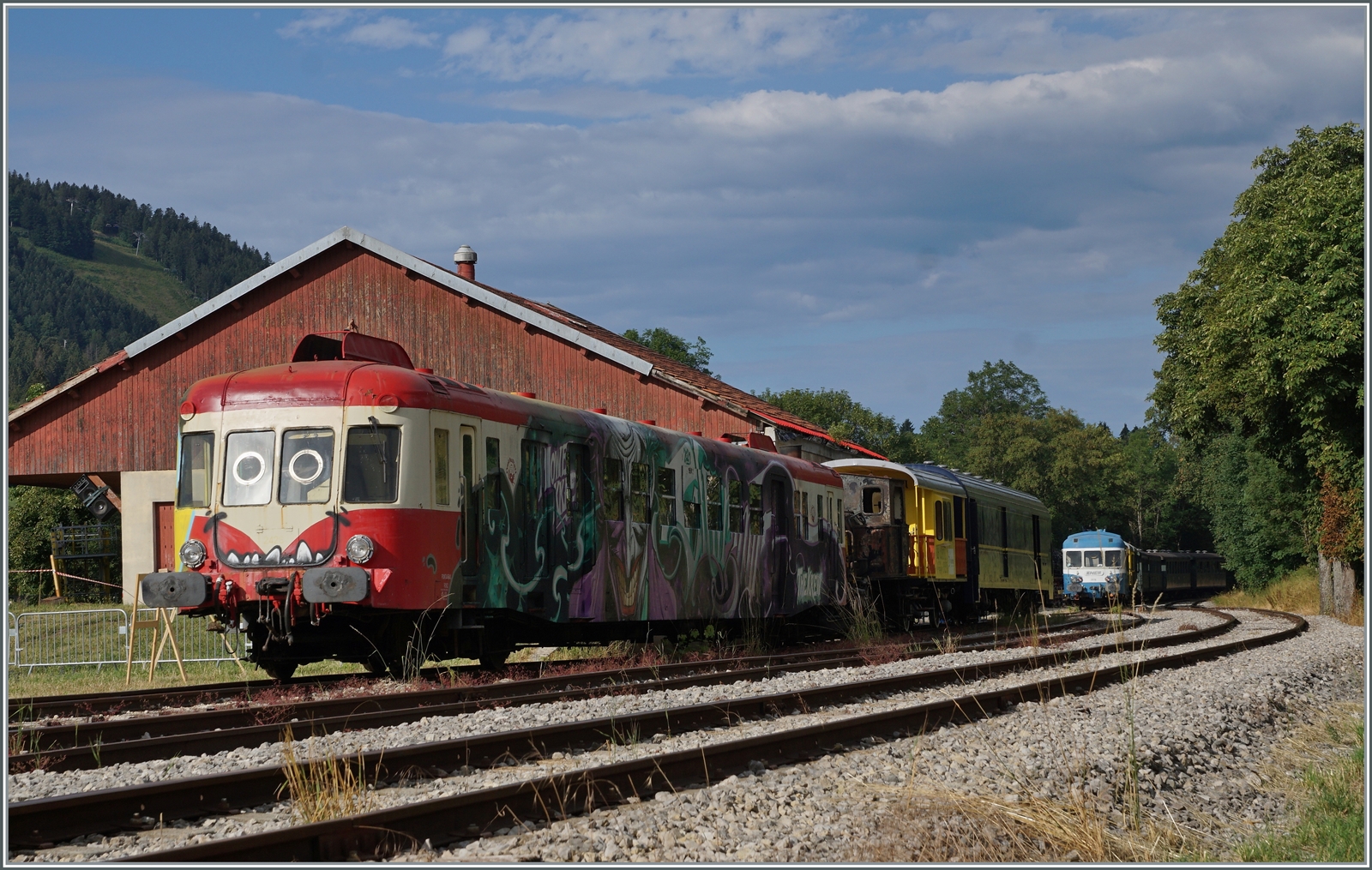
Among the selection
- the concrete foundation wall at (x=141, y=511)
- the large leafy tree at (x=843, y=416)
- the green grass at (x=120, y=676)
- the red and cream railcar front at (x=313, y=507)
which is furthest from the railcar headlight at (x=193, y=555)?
the large leafy tree at (x=843, y=416)

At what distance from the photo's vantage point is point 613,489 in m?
15.4

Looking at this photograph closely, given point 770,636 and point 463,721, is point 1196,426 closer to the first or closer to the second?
point 770,636

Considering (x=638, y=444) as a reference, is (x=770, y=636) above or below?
below

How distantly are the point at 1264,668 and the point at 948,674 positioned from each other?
16.2 ft

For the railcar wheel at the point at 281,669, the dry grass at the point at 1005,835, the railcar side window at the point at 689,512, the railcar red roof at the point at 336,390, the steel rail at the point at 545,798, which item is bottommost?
the dry grass at the point at 1005,835

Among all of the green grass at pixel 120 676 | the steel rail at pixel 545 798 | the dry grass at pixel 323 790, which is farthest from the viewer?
the green grass at pixel 120 676

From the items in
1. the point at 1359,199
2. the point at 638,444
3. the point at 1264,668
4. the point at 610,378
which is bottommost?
the point at 1264,668

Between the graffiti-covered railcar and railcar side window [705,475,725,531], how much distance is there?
2788mm

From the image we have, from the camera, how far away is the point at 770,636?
68.2ft

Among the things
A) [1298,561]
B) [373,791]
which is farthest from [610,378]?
[1298,561]

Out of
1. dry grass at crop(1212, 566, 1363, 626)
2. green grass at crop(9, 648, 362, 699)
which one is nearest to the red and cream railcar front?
green grass at crop(9, 648, 362, 699)

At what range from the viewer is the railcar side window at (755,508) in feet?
62.2

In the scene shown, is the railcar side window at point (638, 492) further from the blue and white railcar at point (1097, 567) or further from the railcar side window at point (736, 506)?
the blue and white railcar at point (1097, 567)

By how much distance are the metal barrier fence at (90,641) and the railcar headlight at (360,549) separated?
8091 mm
